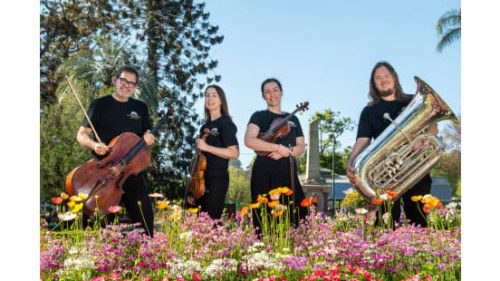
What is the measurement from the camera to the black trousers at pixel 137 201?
194 inches

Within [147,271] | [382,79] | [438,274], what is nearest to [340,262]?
[438,274]

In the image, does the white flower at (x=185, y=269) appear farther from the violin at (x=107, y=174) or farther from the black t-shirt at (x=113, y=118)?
the black t-shirt at (x=113, y=118)

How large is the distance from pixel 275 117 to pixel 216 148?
0.65 m

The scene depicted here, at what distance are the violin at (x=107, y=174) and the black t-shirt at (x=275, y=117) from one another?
1159mm

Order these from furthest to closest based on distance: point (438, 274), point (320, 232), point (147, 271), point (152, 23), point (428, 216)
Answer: point (152, 23) → point (428, 216) → point (320, 232) → point (147, 271) → point (438, 274)

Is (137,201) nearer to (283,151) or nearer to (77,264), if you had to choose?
(77,264)

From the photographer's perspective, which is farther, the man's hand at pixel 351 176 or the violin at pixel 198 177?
the violin at pixel 198 177

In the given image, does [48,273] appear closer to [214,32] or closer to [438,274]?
[438,274]

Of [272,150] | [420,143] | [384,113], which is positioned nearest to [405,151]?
[420,143]

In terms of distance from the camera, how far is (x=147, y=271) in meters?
3.94

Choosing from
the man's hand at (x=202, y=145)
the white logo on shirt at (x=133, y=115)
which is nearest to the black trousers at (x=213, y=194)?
the man's hand at (x=202, y=145)

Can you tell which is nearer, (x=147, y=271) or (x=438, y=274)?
(x=438, y=274)
